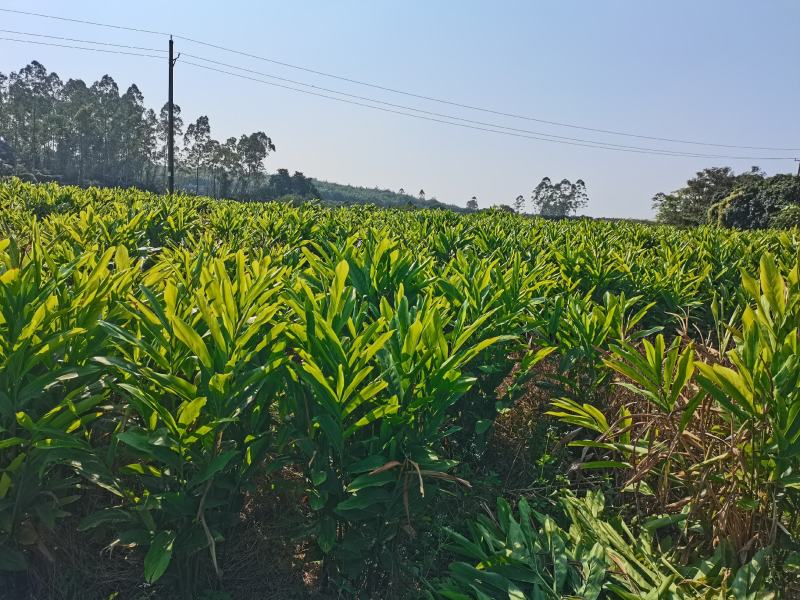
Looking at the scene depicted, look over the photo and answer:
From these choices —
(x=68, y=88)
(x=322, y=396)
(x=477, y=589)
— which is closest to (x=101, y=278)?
(x=322, y=396)

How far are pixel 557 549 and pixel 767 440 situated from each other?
867 millimetres

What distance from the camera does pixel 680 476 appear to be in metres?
2.40

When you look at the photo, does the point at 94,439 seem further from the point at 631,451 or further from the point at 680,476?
the point at 680,476

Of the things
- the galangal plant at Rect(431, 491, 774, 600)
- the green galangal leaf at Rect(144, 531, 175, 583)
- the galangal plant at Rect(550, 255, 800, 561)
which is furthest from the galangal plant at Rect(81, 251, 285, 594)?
the galangal plant at Rect(550, 255, 800, 561)

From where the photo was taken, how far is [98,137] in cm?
9006

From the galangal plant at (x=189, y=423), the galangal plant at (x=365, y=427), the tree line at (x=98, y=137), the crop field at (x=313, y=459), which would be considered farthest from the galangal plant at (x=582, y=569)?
the tree line at (x=98, y=137)

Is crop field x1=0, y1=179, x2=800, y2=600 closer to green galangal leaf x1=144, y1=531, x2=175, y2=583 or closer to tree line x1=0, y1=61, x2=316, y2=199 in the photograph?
green galangal leaf x1=144, y1=531, x2=175, y2=583

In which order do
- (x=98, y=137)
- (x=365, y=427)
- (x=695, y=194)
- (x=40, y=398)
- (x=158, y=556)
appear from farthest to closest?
(x=98, y=137), (x=695, y=194), (x=365, y=427), (x=40, y=398), (x=158, y=556)

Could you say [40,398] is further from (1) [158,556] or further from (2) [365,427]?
(2) [365,427]

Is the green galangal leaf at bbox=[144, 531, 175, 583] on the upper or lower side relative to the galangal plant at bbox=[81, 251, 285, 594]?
lower

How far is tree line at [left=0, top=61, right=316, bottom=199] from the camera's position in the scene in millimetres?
86438

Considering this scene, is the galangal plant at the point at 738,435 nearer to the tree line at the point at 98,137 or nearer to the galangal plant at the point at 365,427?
the galangal plant at the point at 365,427

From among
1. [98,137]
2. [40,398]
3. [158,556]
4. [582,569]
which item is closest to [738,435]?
[582,569]

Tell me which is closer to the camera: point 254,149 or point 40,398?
point 40,398
